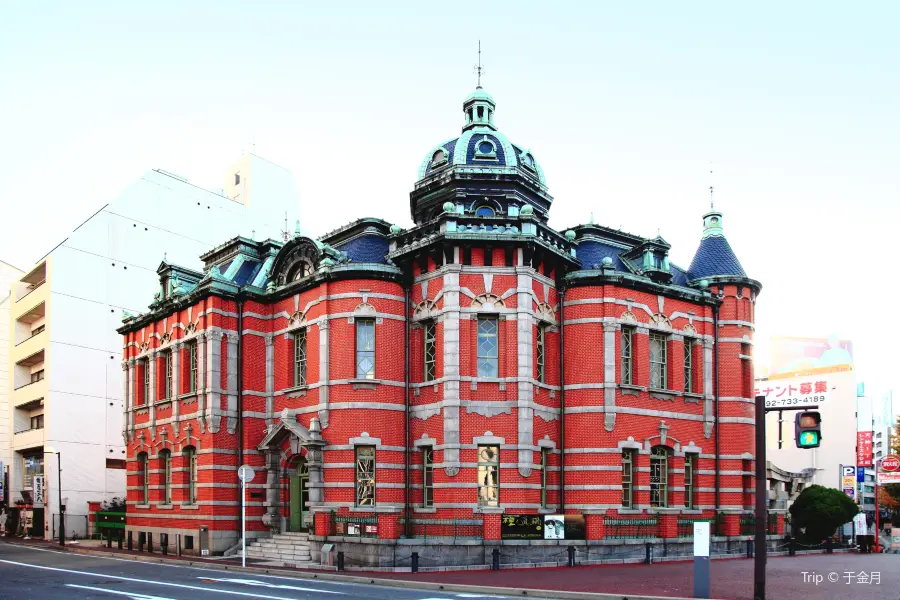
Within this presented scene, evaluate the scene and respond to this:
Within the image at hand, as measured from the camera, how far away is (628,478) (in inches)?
1257

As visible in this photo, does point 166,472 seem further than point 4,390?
No

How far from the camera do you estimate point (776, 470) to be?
44156 mm

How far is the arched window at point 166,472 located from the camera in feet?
123

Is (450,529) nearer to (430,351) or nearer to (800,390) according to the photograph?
(430,351)

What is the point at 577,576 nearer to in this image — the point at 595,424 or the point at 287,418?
the point at 595,424

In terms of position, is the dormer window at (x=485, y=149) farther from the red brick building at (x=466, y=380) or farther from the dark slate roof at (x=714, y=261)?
the dark slate roof at (x=714, y=261)

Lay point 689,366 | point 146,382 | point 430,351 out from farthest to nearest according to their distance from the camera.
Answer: point 146,382 → point 689,366 → point 430,351

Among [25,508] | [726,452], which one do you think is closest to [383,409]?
[726,452]

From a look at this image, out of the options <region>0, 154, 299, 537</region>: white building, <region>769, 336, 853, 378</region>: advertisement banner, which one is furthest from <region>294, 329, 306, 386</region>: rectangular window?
<region>769, 336, 853, 378</region>: advertisement banner

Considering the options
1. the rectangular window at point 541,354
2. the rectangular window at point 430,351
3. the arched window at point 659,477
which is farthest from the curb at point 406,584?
the arched window at point 659,477

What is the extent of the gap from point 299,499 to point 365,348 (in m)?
6.64

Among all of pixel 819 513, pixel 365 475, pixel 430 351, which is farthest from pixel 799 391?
pixel 365 475

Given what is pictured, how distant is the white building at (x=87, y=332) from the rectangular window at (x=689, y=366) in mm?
33700

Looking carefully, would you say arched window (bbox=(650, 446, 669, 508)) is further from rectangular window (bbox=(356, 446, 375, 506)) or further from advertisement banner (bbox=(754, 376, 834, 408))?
advertisement banner (bbox=(754, 376, 834, 408))
